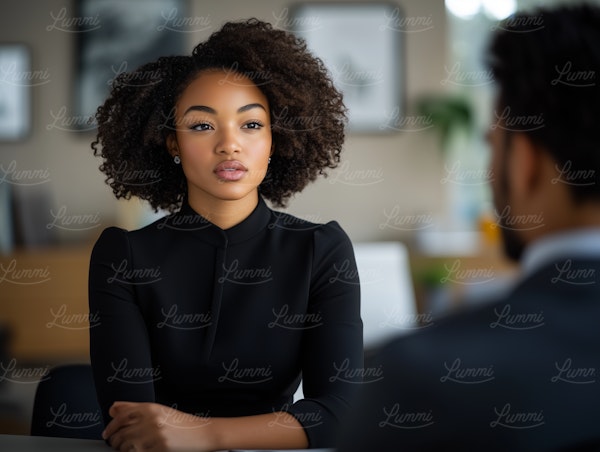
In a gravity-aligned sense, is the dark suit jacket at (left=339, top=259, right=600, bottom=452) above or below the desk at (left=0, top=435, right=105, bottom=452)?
above

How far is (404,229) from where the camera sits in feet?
13.9

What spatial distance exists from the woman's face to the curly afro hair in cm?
2

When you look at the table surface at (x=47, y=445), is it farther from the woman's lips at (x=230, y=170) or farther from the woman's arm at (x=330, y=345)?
the woman's lips at (x=230, y=170)

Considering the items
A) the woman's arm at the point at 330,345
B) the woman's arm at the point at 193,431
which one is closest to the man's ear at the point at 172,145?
the woman's arm at the point at 330,345

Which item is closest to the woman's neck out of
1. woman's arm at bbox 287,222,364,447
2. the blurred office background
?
woman's arm at bbox 287,222,364,447

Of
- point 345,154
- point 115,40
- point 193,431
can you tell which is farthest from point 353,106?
point 193,431

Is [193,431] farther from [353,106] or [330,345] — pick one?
[353,106]

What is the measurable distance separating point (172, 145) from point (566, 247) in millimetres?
579

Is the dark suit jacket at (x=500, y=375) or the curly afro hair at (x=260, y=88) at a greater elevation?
the curly afro hair at (x=260, y=88)

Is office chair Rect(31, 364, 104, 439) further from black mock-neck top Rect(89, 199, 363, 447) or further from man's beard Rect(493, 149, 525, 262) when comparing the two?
man's beard Rect(493, 149, 525, 262)

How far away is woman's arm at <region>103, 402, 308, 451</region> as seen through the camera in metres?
0.87

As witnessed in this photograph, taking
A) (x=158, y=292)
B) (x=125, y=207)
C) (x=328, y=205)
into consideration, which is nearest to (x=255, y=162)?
(x=158, y=292)

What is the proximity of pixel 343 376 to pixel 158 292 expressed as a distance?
256 millimetres

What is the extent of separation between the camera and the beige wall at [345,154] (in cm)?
394
